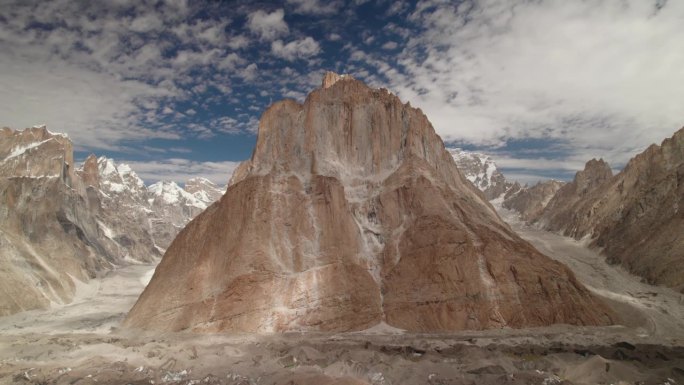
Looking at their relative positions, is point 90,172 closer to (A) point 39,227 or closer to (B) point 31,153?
(B) point 31,153

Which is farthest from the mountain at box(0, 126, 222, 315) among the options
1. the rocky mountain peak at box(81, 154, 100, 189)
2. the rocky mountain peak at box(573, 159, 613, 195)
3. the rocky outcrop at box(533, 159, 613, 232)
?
the rocky mountain peak at box(573, 159, 613, 195)

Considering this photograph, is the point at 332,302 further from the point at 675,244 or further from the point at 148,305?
the point at 675,244

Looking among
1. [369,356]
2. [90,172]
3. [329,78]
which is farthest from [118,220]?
[369,356]

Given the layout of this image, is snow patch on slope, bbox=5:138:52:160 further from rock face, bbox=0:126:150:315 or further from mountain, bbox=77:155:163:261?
mountain, bbox=77:155:163:261

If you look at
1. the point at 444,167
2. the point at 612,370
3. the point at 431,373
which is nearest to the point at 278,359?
the point at 431,373

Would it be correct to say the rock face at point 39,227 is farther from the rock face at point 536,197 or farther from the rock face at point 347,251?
the rock face at point 536,197

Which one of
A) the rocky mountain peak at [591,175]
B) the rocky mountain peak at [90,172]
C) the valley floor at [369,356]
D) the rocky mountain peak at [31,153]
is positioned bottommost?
the valley floor at [369,356]

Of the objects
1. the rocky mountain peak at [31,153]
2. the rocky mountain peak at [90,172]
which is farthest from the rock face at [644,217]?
the rocky mountain peak at [90,172]
